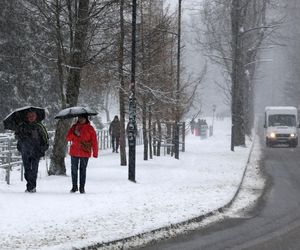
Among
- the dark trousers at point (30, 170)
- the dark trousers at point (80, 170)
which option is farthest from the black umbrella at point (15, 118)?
the dark trousers at point (80, 170)

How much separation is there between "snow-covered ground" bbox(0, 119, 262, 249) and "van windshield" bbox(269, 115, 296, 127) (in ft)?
73.5

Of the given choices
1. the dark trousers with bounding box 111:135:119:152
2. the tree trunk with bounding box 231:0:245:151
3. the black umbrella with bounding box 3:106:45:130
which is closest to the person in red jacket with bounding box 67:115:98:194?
the black umbrella with bounding box 3:106:45:130

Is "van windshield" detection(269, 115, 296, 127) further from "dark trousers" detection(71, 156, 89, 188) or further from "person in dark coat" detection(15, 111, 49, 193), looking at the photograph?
"person in dark coat" detection(15, 111, 49, 193)

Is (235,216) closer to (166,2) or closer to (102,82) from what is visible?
→ (102,82)

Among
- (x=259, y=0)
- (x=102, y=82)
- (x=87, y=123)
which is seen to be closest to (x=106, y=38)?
(x=102, y=82)

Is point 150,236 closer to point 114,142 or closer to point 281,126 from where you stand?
point 114,142

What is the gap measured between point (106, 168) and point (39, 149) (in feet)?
18.5

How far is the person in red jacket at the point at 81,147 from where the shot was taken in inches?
509

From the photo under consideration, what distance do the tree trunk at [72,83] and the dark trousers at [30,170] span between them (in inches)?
148

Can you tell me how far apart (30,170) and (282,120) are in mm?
30840

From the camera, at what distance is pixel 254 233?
10070 millimetres

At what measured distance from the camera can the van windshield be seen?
135 ft

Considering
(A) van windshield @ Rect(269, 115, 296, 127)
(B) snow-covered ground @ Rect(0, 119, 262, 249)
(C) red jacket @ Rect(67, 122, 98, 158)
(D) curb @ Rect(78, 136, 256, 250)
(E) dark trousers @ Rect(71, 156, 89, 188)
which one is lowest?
(D) curb @ Rect(78, 136, 256, 250)

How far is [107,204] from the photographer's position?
11.6 m
